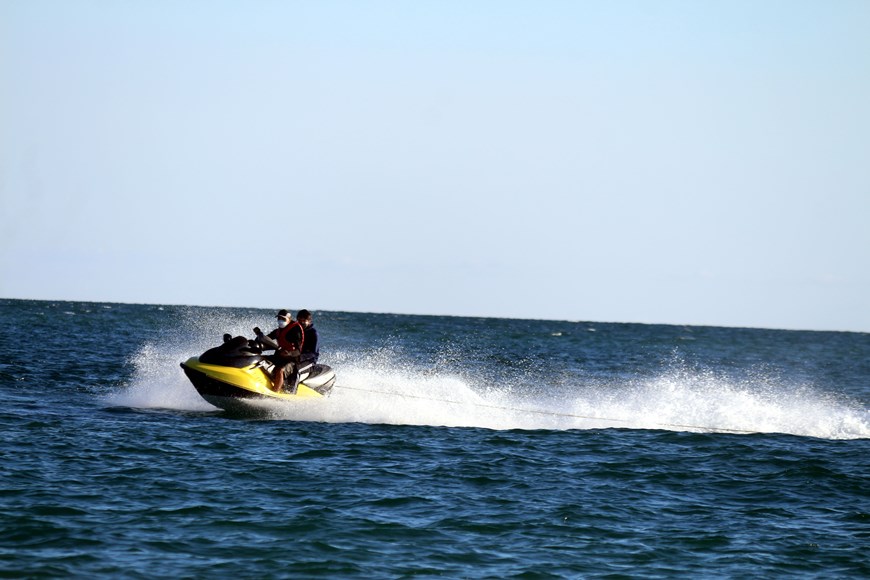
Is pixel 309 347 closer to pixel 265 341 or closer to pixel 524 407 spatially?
pixel 265 341

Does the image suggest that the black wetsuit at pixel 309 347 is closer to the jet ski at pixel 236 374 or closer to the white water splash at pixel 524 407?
the jet ski at pixel 236 374

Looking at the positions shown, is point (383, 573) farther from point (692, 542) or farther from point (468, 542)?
point (692, 542)

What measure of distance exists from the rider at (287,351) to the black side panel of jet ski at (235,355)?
0.38 meters

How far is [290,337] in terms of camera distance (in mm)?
20516

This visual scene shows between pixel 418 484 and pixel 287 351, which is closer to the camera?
pixel 418 484

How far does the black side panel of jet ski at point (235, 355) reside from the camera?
65.2ft

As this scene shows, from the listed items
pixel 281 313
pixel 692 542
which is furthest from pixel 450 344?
pixel 692 542

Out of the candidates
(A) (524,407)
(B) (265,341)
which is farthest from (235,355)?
(A) (524,407)

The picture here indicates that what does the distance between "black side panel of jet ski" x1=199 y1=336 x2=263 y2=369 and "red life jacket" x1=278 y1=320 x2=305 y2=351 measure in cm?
51

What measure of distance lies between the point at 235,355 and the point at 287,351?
996mm

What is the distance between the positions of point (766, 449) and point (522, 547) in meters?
9.48

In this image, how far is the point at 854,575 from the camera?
11.4 metres

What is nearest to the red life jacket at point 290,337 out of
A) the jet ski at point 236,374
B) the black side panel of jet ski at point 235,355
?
the jet ski at point 236,374

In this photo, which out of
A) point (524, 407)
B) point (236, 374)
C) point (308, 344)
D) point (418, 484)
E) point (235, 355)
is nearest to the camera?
point (418, 484)
